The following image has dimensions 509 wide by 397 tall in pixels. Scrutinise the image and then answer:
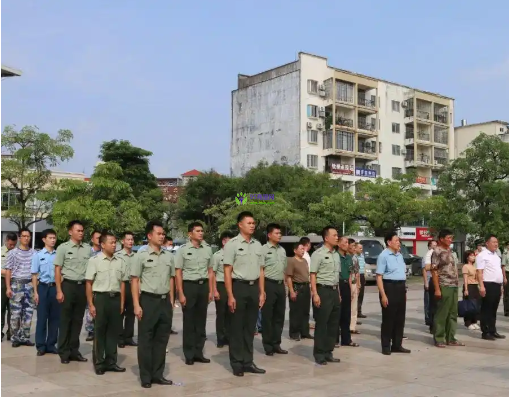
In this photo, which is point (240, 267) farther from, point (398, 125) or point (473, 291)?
point (398, 125)

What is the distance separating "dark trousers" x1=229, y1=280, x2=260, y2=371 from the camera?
707cm

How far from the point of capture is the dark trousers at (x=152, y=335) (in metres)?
6.50

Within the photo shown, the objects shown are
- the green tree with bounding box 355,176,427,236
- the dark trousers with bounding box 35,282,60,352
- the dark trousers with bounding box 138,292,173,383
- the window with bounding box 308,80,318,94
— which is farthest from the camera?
the window with bounding box 308,80,318,94

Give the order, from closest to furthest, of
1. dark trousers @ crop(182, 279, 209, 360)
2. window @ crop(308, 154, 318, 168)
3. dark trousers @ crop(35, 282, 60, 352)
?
1. dark trousers @ crop(182, 279, 209, 360)
2. dark trousers @ crop(35, 282, 60, 352)
3. window @ crop(308, 154, 318, 168)

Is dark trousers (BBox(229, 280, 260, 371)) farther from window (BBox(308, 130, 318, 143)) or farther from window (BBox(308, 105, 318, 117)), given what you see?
window (BBox(308, 105, 318, 117))

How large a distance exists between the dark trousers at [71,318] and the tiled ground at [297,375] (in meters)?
0.23

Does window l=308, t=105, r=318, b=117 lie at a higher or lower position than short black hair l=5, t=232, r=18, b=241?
higher

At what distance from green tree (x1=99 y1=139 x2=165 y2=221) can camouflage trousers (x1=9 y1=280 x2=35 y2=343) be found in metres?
32.3

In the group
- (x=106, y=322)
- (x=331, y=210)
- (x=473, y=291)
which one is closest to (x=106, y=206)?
(x=331, y=210)

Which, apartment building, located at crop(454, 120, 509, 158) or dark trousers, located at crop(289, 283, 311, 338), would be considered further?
apartment building, located at crop(454, 120, 509, 158)

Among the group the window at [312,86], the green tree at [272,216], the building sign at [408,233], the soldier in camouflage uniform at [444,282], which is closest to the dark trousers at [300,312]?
the soldier in camouflage uniform at [444,282]

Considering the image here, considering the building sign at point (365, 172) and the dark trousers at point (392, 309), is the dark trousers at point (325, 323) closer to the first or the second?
the dark trousers at point (392, 309)

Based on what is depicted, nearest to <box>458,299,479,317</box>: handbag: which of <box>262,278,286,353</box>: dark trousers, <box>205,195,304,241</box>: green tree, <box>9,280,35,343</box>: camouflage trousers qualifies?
<box>262,278,286,353</box>: dark trousers

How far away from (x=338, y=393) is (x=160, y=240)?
241 cm
